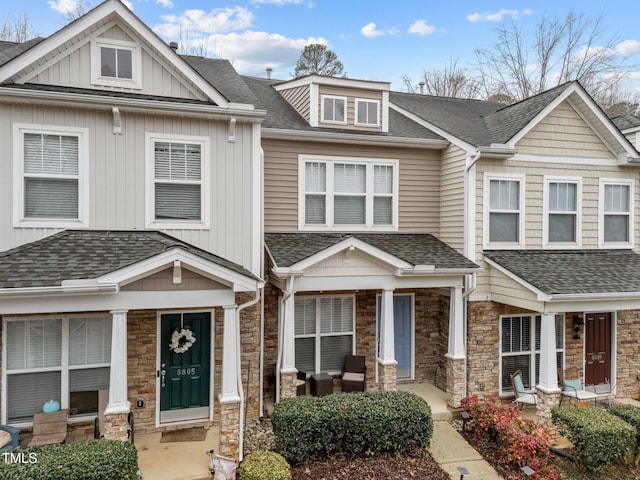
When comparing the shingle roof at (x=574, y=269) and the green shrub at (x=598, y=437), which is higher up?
the shingle roof at (x=574, y=269)

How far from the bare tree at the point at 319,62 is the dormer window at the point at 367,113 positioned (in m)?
15.6

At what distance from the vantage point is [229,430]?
700cm

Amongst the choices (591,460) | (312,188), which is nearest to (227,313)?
(312,188)

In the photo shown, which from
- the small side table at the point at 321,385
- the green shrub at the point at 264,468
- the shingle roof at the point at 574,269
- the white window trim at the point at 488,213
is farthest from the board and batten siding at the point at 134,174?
the shingle roof at the point at 574,269

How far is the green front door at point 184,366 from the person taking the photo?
821cm

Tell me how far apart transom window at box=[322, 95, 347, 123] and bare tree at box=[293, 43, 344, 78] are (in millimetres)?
15685

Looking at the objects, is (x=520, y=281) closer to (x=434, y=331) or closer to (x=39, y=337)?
(x=434, y=331)

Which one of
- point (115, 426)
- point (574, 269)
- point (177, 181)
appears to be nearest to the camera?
point (115, 426)

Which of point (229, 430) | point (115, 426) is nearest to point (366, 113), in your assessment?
point (229, 430)

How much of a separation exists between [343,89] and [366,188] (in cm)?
251

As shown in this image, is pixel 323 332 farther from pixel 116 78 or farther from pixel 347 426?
pixel 116 78

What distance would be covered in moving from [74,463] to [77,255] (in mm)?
3031

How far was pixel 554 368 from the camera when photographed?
844 centimetres

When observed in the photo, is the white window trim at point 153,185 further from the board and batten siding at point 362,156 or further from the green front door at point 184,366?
the green front door at point 184,366
